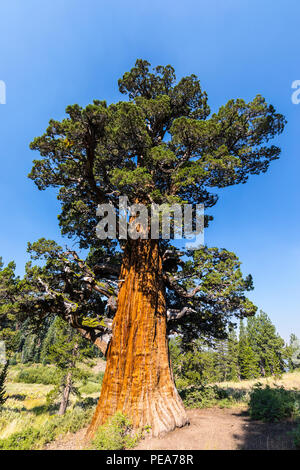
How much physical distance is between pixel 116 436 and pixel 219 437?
2.40 meters

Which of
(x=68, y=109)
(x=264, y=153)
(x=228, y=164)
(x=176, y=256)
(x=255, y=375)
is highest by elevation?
(x=264, y=153)

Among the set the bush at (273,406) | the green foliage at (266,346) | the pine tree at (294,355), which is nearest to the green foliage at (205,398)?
the bush at (273,406)

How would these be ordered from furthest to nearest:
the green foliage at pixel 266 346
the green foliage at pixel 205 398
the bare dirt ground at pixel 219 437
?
the green foliage at pixel 266 346, the green foliage at pixel 205 398, the bare dirt ground at pixel 219 437

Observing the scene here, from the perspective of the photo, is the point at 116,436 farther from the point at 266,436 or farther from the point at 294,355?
the point at 294,355

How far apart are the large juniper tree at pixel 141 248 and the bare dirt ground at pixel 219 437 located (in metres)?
0.43

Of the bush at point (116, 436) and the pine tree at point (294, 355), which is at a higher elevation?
the bush at point (116, 436)

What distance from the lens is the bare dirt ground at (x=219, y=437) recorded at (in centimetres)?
439

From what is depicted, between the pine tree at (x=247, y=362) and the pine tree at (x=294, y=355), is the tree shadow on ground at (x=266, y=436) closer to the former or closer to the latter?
the pine tree at (x=247, y=362)

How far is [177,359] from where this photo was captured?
602 inches

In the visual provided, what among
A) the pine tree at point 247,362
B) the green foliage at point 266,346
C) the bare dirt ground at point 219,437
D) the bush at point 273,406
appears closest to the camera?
the bare dirt ground at point 219,437

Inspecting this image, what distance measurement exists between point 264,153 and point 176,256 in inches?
212

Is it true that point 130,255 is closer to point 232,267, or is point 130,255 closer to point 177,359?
point 232,267

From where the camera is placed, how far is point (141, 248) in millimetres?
7656
